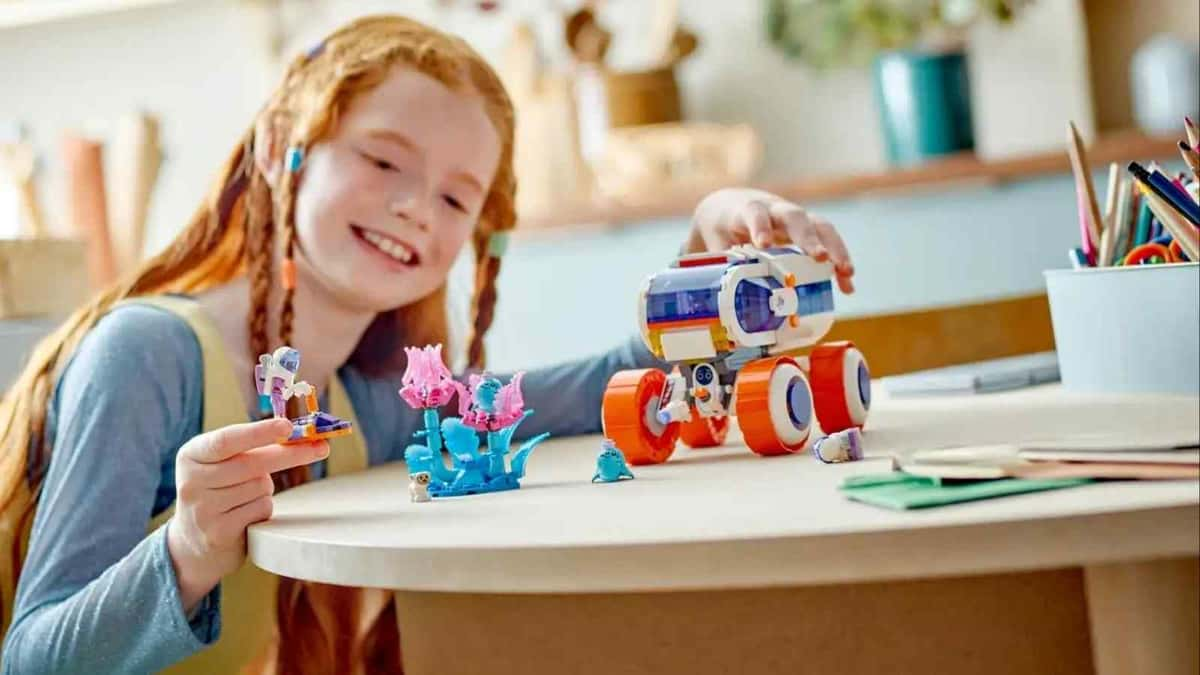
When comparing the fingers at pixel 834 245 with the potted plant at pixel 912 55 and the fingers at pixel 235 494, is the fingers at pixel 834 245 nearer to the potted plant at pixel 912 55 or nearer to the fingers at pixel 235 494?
the fingers at pixel 235 494

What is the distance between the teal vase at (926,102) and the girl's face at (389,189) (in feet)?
4.77

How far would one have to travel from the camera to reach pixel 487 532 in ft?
2.11

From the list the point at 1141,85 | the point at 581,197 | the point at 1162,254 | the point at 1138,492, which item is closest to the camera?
the point at 1138,492

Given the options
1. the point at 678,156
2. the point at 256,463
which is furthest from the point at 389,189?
the point at 678,156

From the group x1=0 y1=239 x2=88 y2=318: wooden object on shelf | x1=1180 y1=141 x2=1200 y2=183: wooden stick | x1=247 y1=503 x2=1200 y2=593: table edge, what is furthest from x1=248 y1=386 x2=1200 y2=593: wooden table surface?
x1=0 y1=239 x2=88 y2=318: wooden object on shelf

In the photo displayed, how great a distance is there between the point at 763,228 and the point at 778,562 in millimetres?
481

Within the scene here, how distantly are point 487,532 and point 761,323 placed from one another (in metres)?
0.28

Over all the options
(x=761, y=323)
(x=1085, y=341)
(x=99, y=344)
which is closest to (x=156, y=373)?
(x=99, y=344)

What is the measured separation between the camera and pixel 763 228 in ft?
3.28

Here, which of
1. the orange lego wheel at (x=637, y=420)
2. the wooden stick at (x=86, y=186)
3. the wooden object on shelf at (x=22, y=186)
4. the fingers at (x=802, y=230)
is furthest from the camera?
the wooden stick at (x=86, y=186)

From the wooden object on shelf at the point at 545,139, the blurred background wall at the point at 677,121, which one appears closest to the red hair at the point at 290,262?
the blurred background wall at the point at 677,121

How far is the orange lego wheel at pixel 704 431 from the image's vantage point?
0.92 m

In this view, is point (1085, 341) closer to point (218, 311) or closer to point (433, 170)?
point (433, 170)

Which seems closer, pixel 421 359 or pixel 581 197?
pixel 421 359
